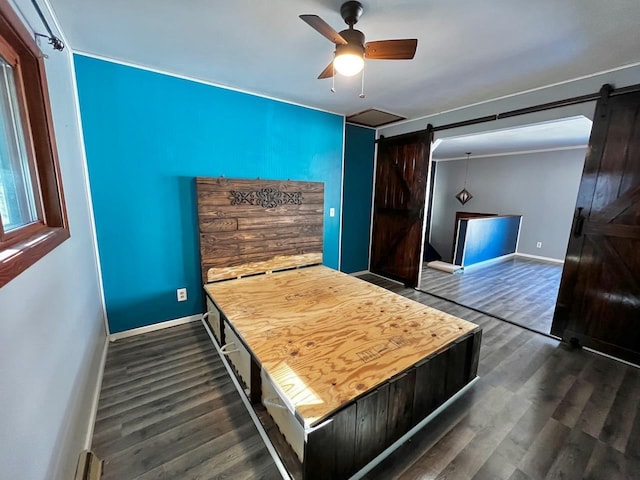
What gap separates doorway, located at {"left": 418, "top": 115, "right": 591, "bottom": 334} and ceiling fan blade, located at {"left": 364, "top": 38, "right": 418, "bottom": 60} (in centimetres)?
210

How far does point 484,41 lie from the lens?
6.07 ft

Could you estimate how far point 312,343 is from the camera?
66.4 inches

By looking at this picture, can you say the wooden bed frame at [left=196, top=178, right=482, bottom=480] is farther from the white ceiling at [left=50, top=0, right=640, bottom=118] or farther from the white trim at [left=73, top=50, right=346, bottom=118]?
the white ceiling at [left=50, top=0, right=640, bottom=118]

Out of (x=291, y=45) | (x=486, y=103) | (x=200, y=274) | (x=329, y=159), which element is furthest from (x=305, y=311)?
(x=486, y=103)

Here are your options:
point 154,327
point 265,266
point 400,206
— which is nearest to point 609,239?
point 400,206

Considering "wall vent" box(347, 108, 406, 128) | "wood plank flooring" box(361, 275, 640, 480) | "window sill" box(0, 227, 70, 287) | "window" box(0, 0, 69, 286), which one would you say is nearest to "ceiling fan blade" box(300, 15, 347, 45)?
"window" box(0, 0, 69, 286)

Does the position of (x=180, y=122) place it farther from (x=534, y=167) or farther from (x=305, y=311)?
(x=534, y=167)

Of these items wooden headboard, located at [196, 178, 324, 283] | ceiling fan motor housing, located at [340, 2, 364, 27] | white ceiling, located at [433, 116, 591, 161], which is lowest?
wooden headboard, located at [196, 178, 324, 283]

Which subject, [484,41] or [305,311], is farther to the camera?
[305,311]

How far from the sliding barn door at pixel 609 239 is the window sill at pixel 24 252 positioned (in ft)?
12.2

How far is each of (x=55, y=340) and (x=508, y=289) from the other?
16.7ft

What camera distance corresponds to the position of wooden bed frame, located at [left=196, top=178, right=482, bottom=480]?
1272 millimetres

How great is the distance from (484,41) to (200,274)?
3.24m

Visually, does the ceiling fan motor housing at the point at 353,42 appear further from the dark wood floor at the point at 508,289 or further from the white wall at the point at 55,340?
the dark wood floor at the point at 508,289
